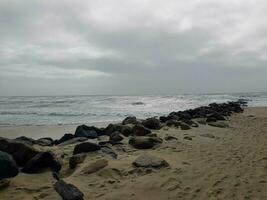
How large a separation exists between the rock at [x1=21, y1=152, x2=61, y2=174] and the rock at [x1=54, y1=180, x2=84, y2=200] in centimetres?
121

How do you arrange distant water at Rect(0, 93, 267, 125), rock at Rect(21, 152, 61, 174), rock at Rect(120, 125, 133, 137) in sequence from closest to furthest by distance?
1. rock at Rect(21, 152, 61, 174)
2. rock at Rect(120, 125, 133, 137)
3. distant water at Rect(0, 93, 267, 125)

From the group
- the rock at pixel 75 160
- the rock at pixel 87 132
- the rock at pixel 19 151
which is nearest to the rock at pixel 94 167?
the rock at pixel 75 160

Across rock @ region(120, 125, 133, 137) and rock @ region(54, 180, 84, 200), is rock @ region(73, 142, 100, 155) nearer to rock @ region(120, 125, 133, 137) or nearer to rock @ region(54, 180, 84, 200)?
rock @ region(54, 180, 84, 200)

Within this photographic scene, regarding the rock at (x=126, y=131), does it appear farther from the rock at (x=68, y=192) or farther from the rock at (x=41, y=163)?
the rock at (x=68, y=192)

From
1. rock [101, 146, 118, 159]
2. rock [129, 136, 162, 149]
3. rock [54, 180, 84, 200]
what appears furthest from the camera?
rock [129, 136, 162, 149]

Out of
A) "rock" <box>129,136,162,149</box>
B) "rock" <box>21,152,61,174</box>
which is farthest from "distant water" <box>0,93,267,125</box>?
"rock" <box>21,152,61,174</box>

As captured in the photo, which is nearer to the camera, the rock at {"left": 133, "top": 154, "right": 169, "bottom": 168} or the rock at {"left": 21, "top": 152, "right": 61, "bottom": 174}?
the rock at {"left": 21, "top": 152, "right": 61, "bottom": 174}

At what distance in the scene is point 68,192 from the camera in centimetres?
493

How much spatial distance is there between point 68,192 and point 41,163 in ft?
5.51

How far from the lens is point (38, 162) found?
637 centimetres

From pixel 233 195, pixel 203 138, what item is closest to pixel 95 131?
pixel 203 138

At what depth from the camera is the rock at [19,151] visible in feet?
22.3

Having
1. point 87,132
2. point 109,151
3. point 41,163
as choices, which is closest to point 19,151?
point 41,163

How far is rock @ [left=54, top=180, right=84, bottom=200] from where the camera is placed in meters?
4.84
